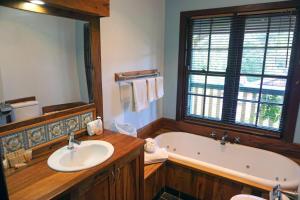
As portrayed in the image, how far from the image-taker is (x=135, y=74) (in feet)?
7.89

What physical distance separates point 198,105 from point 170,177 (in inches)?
46.7

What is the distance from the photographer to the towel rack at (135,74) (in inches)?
85.3

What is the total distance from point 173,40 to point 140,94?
1.11m

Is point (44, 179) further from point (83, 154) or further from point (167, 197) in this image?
point (167, 197)

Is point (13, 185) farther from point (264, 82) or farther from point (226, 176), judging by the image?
point (264, 82)

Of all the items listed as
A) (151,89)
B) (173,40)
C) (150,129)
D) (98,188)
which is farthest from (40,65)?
(173,40)

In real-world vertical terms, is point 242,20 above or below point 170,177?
above

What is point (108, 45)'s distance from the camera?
79.0 inches

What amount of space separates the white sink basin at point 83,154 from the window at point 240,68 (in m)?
1.71

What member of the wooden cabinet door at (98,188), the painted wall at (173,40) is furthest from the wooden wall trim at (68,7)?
the painted wall at (173,40)

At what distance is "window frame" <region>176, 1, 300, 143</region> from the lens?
221 cm

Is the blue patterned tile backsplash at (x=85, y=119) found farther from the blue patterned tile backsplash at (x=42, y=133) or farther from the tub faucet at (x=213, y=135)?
the tub faucet at (x=213, y=135)

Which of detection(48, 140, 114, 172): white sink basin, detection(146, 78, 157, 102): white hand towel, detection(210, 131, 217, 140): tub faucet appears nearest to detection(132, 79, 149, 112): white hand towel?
detection(146, 78, 157, 102): white hand towel

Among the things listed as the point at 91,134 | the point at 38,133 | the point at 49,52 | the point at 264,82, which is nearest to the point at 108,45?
the point at 49,52
